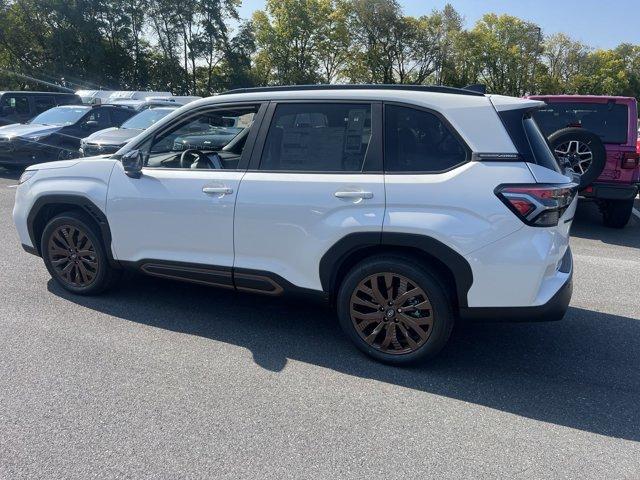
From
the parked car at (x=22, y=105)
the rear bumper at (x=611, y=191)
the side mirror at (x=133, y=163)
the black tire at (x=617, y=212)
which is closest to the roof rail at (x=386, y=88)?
the side mirror at (x=133, y=163)

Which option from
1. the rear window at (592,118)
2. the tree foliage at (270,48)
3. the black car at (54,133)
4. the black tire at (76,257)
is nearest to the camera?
the black tire at (76,257)

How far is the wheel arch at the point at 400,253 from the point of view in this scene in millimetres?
3217

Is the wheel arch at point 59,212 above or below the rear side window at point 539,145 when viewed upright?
below

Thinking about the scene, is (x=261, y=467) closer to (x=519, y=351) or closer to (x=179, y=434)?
(x=179, y=434)

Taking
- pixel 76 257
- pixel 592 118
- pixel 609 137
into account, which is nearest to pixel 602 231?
pixel 609 137

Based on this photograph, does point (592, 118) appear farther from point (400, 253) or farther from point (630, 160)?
point (400, 253)

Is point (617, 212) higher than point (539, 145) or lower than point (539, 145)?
lower

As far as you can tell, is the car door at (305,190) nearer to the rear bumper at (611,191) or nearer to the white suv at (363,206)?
the white suv at (363,206)

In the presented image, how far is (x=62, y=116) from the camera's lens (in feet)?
40.8

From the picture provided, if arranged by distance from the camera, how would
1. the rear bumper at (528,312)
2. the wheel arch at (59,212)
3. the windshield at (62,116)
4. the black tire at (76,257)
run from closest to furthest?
the rear bumper at (528,312), the wheel arch at (59,212), the black tire at (76,257), the windshield at (62,116)

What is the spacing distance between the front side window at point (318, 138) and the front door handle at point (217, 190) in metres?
0.29

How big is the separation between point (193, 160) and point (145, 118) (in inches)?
328

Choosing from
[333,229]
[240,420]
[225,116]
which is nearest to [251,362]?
[240,420]

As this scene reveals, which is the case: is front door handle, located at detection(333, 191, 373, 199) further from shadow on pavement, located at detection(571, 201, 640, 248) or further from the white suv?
shadow on pavement, located at detection(571, 201, 640, 248)
